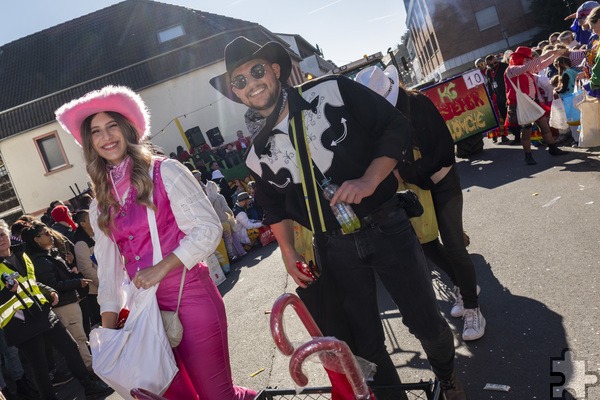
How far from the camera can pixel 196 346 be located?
2576 mm

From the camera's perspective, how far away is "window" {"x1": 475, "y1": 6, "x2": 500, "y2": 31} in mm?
42094

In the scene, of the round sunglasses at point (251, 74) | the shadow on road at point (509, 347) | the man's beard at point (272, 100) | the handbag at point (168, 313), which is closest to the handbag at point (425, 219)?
the shadow on road at point (509, 347)

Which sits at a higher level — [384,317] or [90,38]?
[90,38]

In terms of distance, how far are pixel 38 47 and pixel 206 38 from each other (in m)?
11.6

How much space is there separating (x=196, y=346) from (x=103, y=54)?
2940cm

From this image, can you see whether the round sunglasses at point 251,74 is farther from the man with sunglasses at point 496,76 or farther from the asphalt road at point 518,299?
Answer: the man with sunglasses at point 496,76

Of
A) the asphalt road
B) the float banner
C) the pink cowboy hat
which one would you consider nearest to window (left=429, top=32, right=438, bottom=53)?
the float banner

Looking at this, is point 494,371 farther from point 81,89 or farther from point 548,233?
point 81,89

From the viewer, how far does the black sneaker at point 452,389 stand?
2961 millimetres

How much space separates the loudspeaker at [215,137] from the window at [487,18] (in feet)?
91.4

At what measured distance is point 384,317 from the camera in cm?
502

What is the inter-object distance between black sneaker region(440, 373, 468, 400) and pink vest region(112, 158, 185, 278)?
5.34 ft

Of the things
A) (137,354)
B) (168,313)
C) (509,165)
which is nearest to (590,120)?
(509,165)

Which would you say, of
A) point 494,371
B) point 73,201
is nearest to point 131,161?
point 494,371
